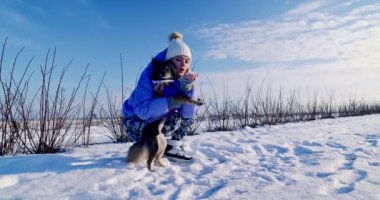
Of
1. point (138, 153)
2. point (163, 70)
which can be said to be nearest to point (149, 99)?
point (163, 70)

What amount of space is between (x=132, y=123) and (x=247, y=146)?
1321 millimetres

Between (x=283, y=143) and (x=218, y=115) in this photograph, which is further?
(x=218, y=115)

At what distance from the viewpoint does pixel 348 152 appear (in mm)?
2848

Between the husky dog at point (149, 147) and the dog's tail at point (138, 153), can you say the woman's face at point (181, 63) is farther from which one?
the dog's tail at point (138, 153)

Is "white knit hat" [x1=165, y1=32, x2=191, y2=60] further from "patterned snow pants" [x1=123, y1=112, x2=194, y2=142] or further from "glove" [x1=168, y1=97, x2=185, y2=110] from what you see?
"patterned snow pants" [x1=123, y1=112, x2=194, y2=142]

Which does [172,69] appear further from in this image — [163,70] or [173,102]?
[173,102]

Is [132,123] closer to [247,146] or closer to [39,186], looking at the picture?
[39,186]

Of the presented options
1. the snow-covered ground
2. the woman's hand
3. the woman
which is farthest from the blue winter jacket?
the snow-covered ground

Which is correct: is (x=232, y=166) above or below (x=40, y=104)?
below

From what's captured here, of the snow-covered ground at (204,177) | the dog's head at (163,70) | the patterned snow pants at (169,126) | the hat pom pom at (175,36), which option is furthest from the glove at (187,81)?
the snow-covered ground at (204,177)

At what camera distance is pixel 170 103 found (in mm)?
2166

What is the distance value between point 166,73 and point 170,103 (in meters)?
0.25

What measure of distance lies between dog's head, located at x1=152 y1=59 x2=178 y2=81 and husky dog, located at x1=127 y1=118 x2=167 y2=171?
1.06ft

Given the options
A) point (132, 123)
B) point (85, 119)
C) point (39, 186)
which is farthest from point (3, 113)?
point (39, 186)
